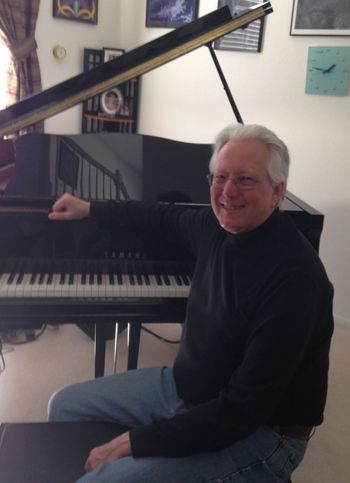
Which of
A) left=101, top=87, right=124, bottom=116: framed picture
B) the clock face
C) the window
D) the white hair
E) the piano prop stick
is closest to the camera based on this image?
the white hair

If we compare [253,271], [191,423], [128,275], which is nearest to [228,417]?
[191,423]

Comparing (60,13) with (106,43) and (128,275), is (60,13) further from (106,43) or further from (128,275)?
(128,275)

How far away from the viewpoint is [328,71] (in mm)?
2805

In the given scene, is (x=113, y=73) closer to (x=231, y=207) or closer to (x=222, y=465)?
(x=231, y=207)

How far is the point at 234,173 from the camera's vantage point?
3.84 ft

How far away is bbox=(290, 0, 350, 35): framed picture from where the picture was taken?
271 cm

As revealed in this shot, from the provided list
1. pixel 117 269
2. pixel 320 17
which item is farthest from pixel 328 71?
pixel 117 269

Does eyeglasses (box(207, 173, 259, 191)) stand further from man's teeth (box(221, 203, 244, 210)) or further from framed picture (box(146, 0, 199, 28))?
framed picture (box(146, 0, 199, 28))

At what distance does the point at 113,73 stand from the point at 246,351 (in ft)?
3.64

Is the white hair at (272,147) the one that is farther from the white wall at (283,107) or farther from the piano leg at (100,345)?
the white wall at (283,107)

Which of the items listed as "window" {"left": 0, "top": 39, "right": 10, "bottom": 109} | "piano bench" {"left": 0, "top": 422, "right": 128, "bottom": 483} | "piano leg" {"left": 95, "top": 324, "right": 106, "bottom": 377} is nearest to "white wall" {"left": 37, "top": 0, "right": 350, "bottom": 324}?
"window" {"left": 0, "top": 39, "right": 10, "bottom": 109}

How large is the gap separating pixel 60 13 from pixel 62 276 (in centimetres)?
300

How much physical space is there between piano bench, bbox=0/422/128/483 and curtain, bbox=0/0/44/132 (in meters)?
2.80

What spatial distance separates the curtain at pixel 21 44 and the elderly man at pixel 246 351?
2818 mm
